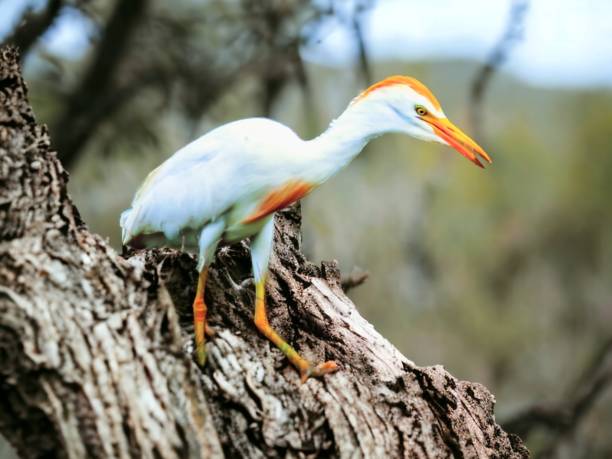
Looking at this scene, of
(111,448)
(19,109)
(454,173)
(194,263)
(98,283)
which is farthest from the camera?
(454,173)

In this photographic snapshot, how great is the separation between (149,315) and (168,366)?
0.34 ft

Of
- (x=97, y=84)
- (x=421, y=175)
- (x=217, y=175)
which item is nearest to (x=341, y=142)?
(x=217, y=175)

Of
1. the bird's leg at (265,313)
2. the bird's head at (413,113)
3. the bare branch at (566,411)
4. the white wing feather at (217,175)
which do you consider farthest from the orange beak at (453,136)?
the bare branch at (566,411)

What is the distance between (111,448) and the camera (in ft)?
3.84

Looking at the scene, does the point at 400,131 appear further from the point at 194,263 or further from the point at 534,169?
the point at 534,169

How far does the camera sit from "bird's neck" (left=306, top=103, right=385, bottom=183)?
4.63ft

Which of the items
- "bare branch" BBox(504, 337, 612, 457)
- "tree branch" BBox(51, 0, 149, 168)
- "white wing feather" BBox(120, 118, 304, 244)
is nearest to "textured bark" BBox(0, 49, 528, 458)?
"white wing feather" BBox(120, 118, 304, 244)

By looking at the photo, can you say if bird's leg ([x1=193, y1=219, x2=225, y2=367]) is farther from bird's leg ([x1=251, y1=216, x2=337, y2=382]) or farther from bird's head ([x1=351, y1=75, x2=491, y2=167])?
bird's head ([x1=351, y1=75, x2=491, y2=167])

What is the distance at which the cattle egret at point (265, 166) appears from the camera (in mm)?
1395

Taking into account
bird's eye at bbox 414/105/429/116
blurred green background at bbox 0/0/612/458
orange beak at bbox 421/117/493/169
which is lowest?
orange beak at bbox 421/117/493/169

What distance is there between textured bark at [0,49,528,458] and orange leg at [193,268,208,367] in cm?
3

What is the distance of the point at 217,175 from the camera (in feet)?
4.61

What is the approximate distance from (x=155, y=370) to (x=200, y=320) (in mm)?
189

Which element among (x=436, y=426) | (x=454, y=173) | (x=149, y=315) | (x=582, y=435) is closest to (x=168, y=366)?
(x=149, y=315)
